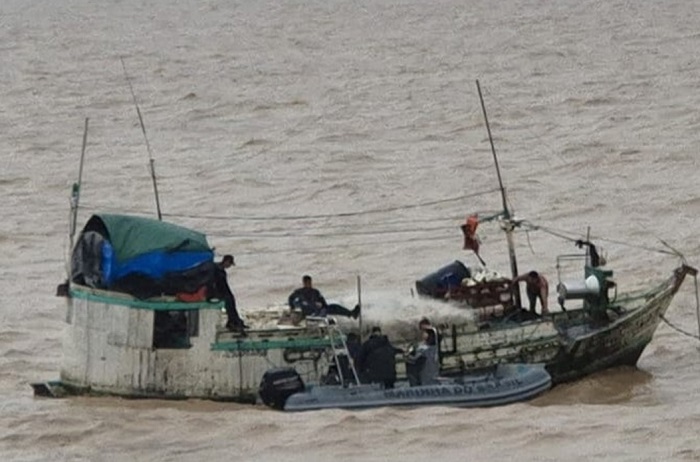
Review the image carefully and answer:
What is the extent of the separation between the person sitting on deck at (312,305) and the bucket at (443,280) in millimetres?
1198

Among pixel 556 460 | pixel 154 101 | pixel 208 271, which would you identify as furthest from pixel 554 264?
pixel 154 101

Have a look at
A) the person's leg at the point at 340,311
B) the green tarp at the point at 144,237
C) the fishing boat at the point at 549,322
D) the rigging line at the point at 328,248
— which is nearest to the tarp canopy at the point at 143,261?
the green tarp at the point at 144,237

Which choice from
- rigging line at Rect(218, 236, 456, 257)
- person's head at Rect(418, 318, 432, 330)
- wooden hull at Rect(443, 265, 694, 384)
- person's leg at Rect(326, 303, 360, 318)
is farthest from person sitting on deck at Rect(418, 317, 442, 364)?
rigging line at Rect(218, 236, 456, 257)

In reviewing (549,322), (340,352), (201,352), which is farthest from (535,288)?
(201,352)

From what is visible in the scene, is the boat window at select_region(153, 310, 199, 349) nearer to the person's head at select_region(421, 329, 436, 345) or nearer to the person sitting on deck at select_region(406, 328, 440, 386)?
the person sitting on deck at select_region(406, 328, 440, 386)

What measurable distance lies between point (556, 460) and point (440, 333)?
4.63 metres

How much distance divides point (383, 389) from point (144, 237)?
389 centimetres

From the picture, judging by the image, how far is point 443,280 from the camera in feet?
101

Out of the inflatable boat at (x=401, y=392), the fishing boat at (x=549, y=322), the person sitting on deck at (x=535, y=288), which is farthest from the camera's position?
the person sitting on deck at (x=535, y=288)

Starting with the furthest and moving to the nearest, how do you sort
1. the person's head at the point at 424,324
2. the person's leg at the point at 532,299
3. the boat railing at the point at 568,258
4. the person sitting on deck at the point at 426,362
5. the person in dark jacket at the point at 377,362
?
the boat railing at the point at 568,258 → the person's leg at the point at 532,299 → the person's head at the point at 424,324 → the person sitting on deck at the point at 426,362 → the person in dark jacket at the point at 377,362

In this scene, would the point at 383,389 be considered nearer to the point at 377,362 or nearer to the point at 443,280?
the point at 377,362

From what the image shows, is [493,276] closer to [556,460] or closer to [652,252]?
[556,460]

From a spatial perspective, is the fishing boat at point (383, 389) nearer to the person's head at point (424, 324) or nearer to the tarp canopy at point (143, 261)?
the person's head at point (424, 324)

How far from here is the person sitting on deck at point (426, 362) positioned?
29297mm
